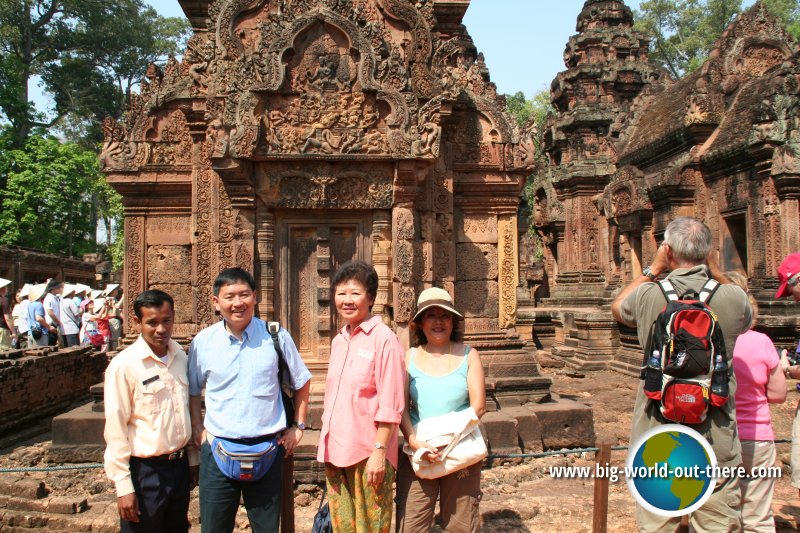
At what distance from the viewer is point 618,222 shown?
1659cm

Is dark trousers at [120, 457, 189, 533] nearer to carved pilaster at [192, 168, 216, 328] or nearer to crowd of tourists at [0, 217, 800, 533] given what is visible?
crowd of tourists at [0, 217, 800, 533]

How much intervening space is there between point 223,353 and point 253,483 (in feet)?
2.19

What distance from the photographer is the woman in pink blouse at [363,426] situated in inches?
124

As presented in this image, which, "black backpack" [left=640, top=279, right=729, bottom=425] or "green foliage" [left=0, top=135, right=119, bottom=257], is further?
"green foliage" [left=0, top=135, right=119, bottom=257]

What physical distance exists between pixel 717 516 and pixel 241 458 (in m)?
2.32

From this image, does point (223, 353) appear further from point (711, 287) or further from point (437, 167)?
point (437, 167)

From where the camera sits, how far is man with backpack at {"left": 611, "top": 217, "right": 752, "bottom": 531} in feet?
9.59

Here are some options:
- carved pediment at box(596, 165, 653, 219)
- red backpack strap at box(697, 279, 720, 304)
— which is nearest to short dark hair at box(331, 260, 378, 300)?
red backpack strap at box(697, 279, 720, 304)

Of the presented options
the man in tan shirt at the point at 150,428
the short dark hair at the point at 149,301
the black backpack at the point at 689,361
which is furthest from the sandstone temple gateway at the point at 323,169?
the black backpack at the point at 689,361

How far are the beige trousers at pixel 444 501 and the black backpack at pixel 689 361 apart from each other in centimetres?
102

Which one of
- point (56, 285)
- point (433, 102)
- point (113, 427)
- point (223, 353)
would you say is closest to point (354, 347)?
point (223, 353)

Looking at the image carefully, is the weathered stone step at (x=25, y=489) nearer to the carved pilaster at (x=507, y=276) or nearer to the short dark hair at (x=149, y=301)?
the short dark hair at (x=149, y=301)

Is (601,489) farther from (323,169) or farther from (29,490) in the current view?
(29,490)

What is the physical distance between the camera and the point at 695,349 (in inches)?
114
